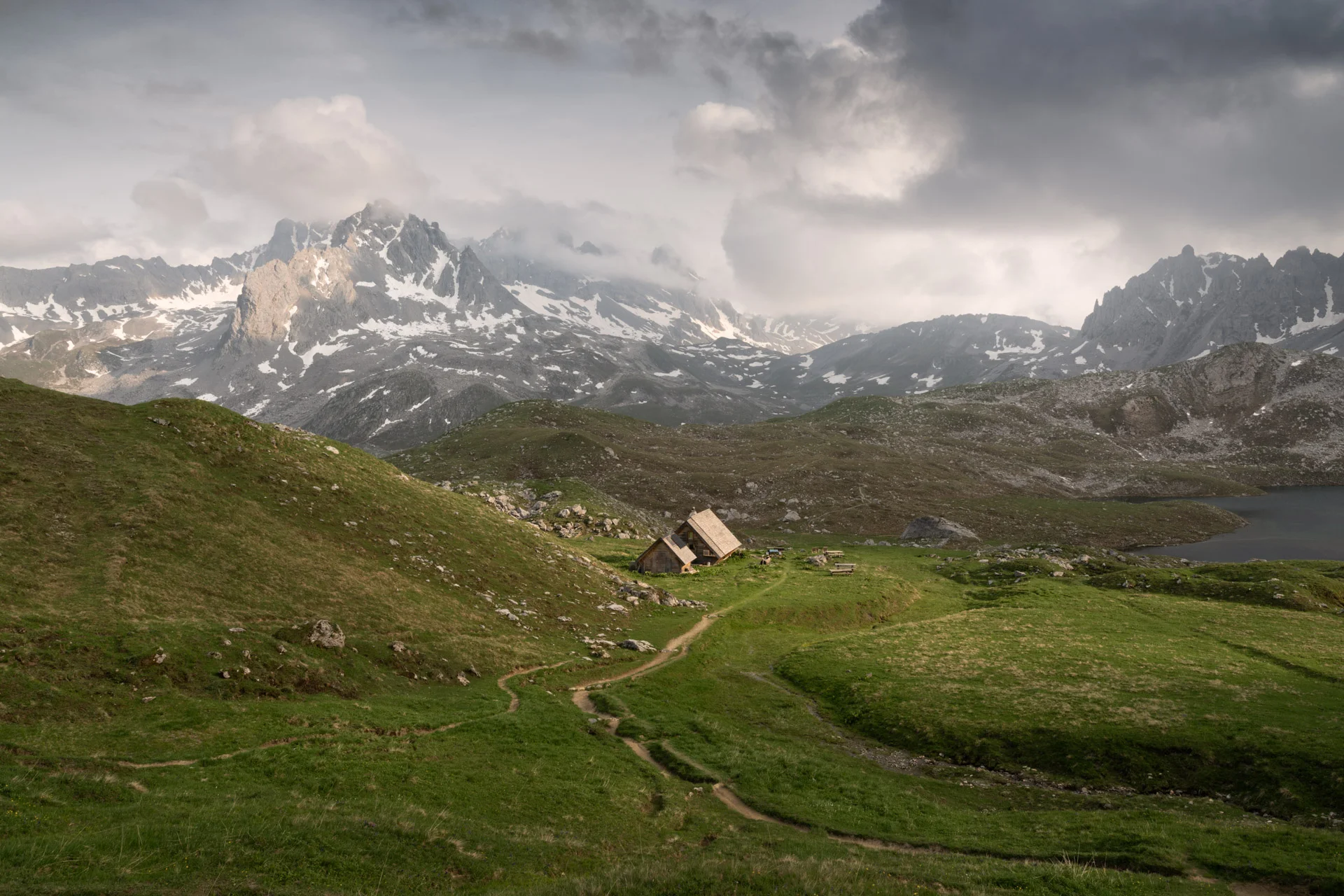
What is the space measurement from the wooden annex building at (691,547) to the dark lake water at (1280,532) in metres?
83.4

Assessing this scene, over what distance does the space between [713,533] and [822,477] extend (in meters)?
66.7

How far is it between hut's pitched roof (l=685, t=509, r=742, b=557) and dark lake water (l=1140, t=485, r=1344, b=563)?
3218 inches

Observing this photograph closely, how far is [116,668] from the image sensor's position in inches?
1042

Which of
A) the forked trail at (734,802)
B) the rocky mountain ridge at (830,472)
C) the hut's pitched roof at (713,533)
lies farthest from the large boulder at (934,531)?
the forked trail at (734,802)

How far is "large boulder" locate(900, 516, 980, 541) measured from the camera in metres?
111

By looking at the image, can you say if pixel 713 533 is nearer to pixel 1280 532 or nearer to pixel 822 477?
pixel 822 477

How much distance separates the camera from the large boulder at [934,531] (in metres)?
111

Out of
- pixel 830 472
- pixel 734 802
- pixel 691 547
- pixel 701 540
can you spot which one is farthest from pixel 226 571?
pixel 830 472

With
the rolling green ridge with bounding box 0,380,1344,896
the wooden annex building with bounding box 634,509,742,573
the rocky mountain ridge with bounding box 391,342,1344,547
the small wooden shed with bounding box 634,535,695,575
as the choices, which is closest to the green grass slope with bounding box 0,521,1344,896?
the rolling green ridge with bounding box 0,380,1344,896

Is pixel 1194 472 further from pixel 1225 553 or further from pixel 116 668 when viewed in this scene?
pixel 116 668

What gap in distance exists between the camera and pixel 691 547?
7800 centimetres

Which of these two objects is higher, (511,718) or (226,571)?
(226,571)

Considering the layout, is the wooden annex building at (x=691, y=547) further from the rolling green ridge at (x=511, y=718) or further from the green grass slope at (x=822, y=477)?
the green grass slope at (x=822, y=477)

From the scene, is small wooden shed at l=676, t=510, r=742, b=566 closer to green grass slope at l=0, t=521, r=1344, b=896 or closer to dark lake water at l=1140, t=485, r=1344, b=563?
green grass slope at l=0, t=521, r=1344, b=896
